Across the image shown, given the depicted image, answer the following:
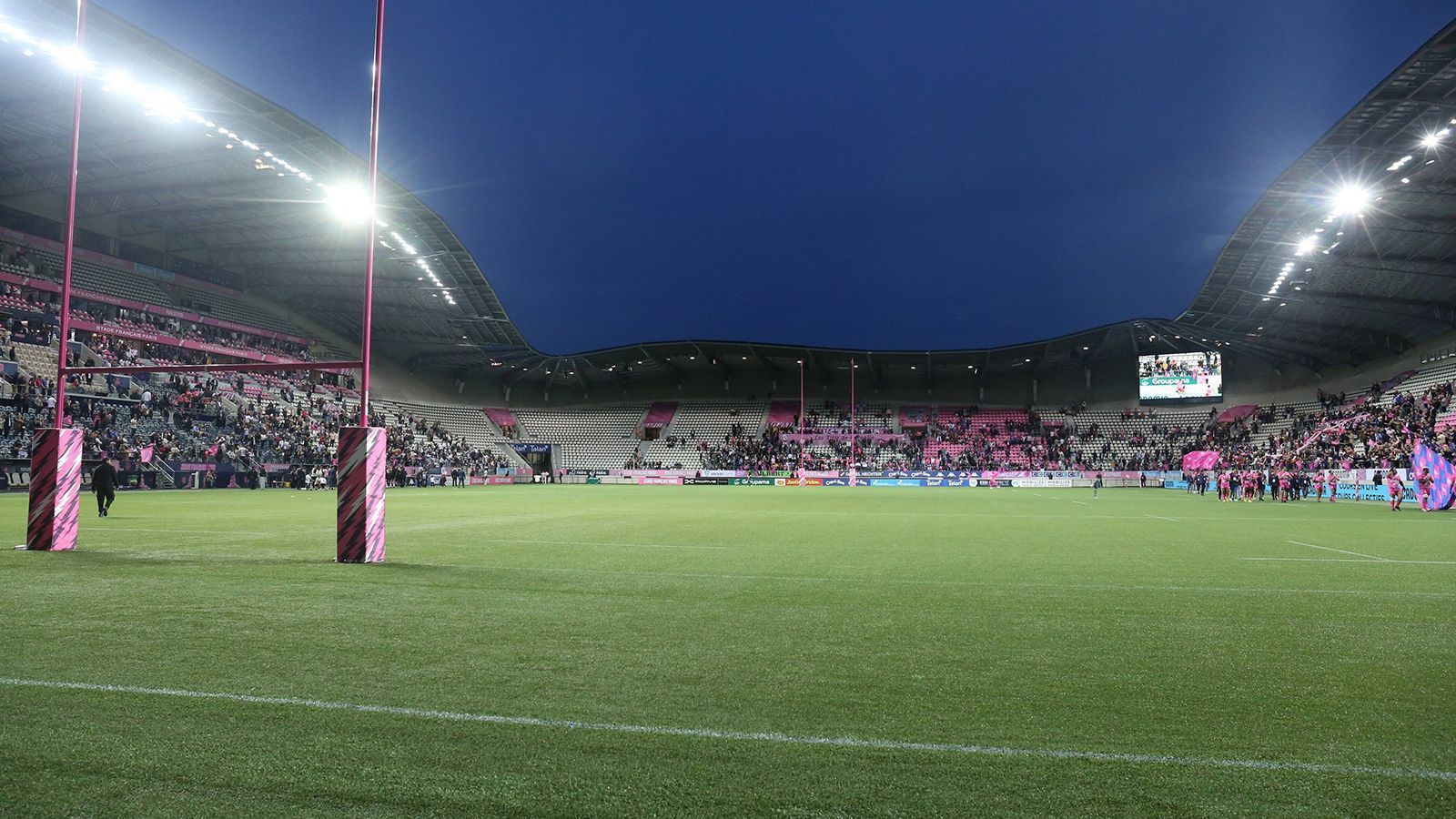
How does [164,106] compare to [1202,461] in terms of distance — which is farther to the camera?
[1202,461]

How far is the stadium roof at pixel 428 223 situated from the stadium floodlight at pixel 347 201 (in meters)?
0.28

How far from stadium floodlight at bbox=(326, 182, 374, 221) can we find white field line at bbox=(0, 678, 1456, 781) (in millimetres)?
37727

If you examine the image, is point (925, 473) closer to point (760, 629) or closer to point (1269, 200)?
point (1269, 200)

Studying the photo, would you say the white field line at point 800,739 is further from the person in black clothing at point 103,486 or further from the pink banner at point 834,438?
the pink banner at point 834,438

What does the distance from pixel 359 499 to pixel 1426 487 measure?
110 ft

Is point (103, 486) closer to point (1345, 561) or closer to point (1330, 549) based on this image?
point (1345, 561)

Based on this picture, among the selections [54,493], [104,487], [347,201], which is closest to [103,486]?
[104,487]

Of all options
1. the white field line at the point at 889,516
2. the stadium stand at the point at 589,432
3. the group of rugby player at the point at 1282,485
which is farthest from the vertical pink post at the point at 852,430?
the white field line at the point at 889,516

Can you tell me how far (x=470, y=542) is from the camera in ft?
46.7

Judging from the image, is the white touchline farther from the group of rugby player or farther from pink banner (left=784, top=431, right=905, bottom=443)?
pink banner (left=784, top=431, right=905, bottom=443)

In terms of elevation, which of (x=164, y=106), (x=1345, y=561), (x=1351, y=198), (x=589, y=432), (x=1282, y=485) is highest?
(x=164, y=106)

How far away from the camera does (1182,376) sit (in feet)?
215

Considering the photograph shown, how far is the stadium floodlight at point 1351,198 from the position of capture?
33000 millimetres

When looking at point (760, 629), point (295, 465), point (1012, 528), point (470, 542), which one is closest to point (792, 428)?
point (295, 465)
